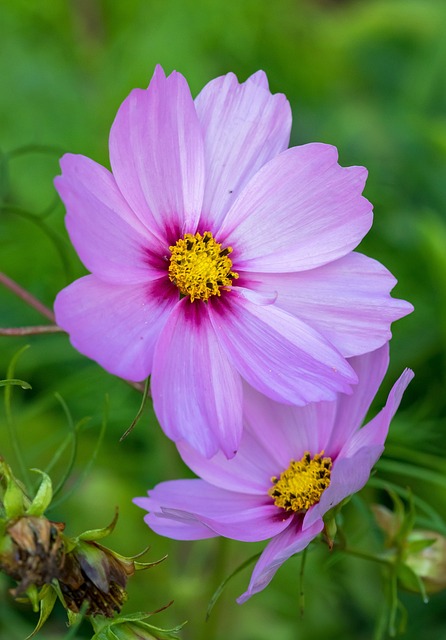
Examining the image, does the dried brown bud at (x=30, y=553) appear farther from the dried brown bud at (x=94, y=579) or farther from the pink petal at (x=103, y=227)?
the pink petal at (x=103, y=227)

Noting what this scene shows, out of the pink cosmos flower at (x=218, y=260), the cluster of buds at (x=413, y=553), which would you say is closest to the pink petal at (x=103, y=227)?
the pink cosmos flower at (x=218, y=260)

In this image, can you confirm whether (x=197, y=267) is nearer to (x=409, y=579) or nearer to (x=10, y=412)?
(x=10, y=412)

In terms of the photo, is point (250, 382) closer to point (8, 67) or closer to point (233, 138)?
point (233, 138)

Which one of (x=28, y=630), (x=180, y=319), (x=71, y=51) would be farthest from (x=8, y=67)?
(x=180, y=319)

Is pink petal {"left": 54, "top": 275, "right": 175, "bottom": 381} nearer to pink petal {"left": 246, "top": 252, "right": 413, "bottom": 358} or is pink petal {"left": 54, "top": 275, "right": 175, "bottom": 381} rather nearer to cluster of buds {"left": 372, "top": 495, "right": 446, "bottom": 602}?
pink petal {"left": 246, "top": 252, "right": 413, "bottom": 358}

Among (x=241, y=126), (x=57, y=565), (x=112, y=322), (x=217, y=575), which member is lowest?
(x=217, y=575)

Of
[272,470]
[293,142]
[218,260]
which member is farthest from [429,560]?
[293,142]
